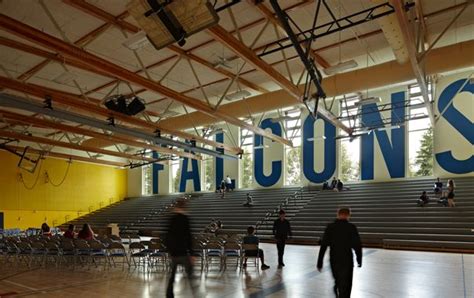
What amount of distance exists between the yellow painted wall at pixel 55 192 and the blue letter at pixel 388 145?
19940 millimetres

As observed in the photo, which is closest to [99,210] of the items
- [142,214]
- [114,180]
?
[114,180]

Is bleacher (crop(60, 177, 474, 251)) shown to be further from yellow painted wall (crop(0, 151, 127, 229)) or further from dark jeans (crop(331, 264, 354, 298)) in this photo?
dark jeans (crop(331, 264, 354, 298))

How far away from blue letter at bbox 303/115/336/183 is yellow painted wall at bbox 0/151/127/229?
1659 centimetres

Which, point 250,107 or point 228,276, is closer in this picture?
point 228,276

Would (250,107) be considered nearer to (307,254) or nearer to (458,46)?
(307,254)

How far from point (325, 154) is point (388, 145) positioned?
3.47 meters

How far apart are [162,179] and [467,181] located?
20515mm

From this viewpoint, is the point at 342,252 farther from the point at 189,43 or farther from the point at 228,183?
the point at 228,183

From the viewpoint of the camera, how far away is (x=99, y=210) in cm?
2942

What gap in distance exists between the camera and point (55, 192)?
1093 inches

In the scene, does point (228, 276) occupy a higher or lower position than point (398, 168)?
lower

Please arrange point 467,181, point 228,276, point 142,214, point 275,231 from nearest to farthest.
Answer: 1. point 228,276
2. point 275,231
3. point 467,181
4. point 142,214

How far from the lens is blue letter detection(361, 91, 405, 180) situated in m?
19.7

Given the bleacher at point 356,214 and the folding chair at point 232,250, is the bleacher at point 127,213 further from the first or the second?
the folding chair at point 232,250
